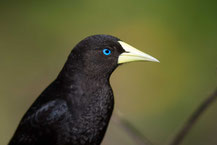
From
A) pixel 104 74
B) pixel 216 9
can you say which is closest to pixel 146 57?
pixel 104 74

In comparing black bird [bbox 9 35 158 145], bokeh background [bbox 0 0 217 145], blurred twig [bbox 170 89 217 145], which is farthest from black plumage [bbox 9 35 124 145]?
bokeh background [bbox 0 0 217 145]

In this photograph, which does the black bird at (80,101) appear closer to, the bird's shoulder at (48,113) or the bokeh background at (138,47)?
the bird's shoulder at (48,113)

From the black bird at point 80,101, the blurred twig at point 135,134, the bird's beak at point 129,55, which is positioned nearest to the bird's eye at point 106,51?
the black bird at point 80,101

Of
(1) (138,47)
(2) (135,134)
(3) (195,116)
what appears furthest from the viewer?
(1) (138,47)

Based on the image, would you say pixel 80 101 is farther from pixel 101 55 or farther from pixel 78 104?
pixel 101 55

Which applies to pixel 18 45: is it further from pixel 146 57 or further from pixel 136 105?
pixel 146 57

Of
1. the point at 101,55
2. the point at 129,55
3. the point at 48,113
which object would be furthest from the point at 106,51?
the point at 48,113

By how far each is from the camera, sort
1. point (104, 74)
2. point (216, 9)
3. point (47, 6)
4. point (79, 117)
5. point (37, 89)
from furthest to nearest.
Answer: point (47, 6) → point (37, 89) → point (216, 9) → point (104, 74) → point (79, 117)
